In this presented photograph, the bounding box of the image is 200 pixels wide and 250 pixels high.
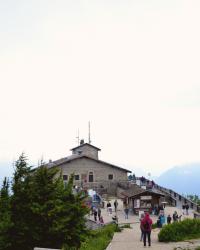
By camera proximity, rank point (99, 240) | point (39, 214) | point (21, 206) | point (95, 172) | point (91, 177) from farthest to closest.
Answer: point (95, 172) < point (91, 177) < point (99, 240) < point (21, 206) < point (39, 214)

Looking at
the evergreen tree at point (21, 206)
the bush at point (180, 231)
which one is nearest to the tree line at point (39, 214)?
the evergreen tree at point (21, 206)

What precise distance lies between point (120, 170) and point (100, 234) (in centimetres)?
3072

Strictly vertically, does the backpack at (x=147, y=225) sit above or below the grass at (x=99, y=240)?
above

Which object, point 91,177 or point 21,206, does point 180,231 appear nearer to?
point 21,206

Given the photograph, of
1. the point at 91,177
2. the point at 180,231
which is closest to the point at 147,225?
the point at 180,231

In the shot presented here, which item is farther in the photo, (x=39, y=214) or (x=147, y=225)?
(x=147, y=225)

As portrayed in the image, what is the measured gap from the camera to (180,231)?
2125cm

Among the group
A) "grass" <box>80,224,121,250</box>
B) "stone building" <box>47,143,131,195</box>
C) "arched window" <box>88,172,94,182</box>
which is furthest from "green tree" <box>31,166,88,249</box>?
"arched window" <box>88,172,94,182</box>

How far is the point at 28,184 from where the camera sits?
18.3 meters

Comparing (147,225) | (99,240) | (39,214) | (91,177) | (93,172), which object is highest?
(93,172)

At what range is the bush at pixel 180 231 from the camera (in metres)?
20.6

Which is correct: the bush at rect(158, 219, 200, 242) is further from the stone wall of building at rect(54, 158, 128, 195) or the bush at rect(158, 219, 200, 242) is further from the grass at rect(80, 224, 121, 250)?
the stone wall of building at rect(54, 158, 128, 195)

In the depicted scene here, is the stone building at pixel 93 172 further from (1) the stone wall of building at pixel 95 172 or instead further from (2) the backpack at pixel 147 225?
(2) the backpack at pixel 147 225

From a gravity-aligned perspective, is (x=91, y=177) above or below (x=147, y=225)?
above
